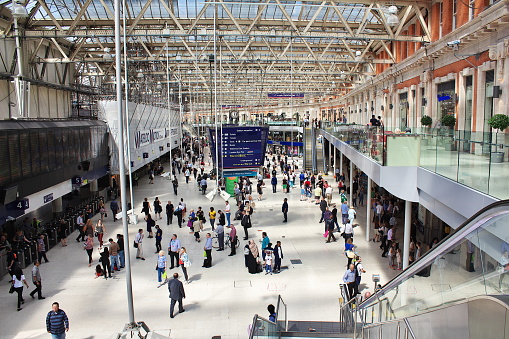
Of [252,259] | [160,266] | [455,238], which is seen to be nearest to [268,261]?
[252,259]

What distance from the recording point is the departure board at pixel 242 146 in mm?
24859

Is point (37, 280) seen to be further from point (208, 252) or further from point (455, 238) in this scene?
point (455, 238)

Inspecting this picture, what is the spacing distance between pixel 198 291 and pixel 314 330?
4.46 meters

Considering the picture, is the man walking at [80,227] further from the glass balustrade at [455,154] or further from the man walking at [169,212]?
the glass balustrade at [455,154]

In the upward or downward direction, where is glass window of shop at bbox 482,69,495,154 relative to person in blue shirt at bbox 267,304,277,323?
upward

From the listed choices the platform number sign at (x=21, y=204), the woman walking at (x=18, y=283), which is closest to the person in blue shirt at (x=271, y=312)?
the woman walking at (x=18, y=283)

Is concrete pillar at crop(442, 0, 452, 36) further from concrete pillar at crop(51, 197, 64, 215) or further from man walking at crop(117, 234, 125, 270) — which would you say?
concrete pillar at crop(51, 197, 64, 215)

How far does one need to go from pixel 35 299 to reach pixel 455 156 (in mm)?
→ 11576

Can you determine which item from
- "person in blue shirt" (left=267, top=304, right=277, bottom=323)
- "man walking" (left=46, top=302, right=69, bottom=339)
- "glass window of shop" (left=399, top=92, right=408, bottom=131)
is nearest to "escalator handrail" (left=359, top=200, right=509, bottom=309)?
"person in blue shirt" (left=267, top=304, right=277, bottom=323)

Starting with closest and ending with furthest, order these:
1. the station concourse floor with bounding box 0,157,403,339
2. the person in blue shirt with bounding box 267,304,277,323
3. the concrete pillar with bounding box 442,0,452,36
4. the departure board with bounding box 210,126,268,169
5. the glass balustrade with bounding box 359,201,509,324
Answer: the glass balustrade with bounding box 359,201,509,324, the person in blue shirt with bounding box 267,304,277,323, the station concourse floor with bounding box 0,157,403,339, the concrete pillar with bounding box 442,0,452,36, the departure board with bounding box 210,126,268,169

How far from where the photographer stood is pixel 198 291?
12.3 metres

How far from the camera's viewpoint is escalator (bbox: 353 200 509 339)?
11.6 ft

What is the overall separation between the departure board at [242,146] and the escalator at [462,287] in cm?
1918

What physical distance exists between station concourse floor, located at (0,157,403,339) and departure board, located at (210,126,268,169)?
7.28 m
